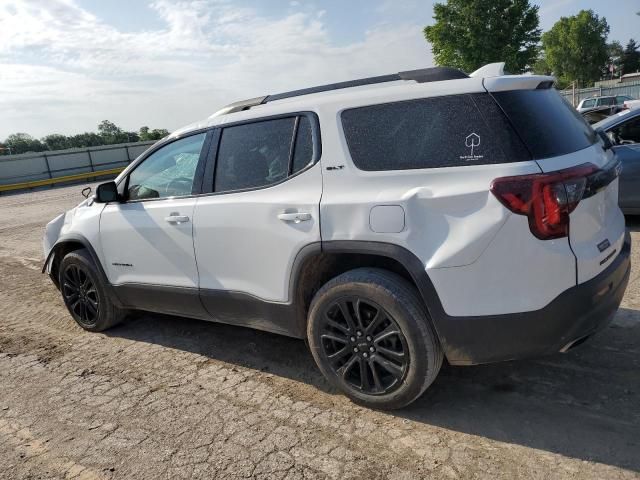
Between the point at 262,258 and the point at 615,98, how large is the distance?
2961 centimetres

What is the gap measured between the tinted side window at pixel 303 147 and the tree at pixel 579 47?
83.1 m

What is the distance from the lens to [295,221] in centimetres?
301

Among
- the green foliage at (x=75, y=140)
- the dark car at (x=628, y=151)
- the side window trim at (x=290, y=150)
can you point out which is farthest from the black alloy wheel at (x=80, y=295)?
the green foliage at (x=75, y=140)

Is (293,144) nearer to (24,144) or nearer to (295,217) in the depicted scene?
(295,217)

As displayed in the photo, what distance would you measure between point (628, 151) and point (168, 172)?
214 inches

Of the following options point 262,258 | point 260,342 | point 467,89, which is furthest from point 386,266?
point 260,342

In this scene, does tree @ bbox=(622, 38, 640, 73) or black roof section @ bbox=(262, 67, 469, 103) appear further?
tree @ bbox=(622, 38, 640, 73)

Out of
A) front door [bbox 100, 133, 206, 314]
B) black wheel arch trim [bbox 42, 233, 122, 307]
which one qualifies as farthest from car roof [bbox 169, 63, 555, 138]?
black wheel arch trim [bbox 42, 233, 122, 307]

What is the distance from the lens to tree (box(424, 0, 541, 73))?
38812mm

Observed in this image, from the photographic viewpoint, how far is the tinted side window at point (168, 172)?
12.2 ft

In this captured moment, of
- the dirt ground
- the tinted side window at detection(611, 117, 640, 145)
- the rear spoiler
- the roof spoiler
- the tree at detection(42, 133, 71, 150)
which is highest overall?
the tree at detection(42, 133, 71, 150)

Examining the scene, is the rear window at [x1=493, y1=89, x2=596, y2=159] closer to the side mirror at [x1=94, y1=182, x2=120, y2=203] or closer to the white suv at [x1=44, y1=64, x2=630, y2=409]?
the white suv at [x1=44, y1=64, x2=630, y2=409]

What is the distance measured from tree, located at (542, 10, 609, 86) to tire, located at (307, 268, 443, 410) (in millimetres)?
83439

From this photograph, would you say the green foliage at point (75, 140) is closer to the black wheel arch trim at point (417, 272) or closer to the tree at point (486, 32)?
the tree at point (486, 32)
